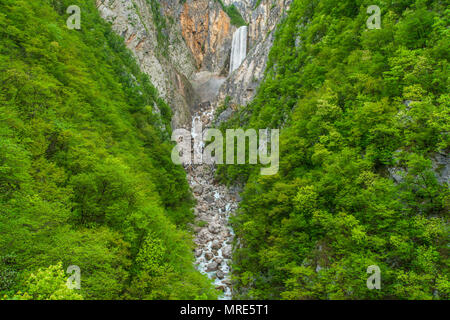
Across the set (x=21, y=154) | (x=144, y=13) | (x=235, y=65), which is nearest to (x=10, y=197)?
(x=21, y=154)

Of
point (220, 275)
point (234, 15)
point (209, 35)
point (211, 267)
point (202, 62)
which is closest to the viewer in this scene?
point (220, 275)

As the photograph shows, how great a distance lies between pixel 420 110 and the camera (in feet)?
38.7

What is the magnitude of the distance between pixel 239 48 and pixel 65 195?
244 ft

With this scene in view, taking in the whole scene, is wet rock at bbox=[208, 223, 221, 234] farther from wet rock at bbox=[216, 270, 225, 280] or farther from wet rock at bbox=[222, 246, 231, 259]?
wet rock at bbox=[216, 270, 225, 280]

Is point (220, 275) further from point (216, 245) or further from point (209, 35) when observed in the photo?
point (209, 35)

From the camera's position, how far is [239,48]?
75375 mm

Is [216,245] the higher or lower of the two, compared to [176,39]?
lower

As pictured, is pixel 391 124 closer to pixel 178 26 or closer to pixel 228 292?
pixel 228 292

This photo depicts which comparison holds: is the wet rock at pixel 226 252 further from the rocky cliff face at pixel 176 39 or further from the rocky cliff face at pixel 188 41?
the rocky cliff face at pixel 176 39

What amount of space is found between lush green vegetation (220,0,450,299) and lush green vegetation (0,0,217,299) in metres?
5.84

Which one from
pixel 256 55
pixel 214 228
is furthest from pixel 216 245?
pixel 256 55

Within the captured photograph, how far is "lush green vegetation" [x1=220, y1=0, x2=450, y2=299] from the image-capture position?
10602 millimetres

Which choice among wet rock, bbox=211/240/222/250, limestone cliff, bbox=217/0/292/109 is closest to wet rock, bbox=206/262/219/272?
wet rock, bbox=211/240/222/250

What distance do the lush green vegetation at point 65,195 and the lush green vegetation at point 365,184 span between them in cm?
584
